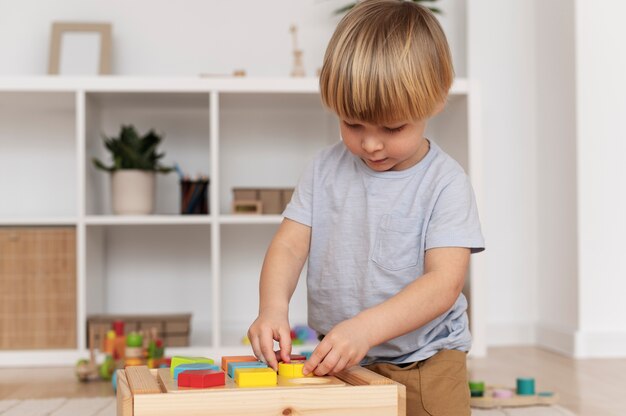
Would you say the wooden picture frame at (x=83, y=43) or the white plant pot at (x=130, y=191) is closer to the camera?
the white plant pot at (x=130, y=191)

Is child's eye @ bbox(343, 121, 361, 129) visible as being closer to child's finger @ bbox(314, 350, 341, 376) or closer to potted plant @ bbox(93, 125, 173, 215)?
child's finger @ bbox(314, 350, 341, 376)

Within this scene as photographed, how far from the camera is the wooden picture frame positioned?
229 centimetres

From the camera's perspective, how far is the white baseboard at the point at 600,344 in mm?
2160

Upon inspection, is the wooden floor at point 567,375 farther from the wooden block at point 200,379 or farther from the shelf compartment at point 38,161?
the shelf compartment at point 38,161

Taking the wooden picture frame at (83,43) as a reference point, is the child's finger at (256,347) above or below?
below

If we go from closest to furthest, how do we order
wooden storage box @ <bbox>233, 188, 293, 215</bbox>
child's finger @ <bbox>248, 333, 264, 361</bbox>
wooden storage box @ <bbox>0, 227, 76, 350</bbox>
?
child's finger @ <bbox>248, 333, 264, 361</bbox> → wooden storage box @ <bbox>0, 227, 76, 350</bbox> → wooden storage box @ <bbox>233, 188, 293, 215</bbox>

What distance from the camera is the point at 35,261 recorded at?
214 cm

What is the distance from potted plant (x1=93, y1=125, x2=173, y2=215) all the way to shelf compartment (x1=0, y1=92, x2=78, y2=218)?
1.05 ft

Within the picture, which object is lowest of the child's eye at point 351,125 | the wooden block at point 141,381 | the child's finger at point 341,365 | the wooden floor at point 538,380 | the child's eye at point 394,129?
the wooden floor at point 538,380

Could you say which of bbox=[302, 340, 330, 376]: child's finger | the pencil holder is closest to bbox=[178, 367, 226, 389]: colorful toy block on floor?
bbox=[302, 340, 330, 376]: child's finger

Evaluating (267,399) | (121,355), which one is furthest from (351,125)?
(121,355)

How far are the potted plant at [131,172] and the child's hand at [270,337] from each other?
4.05 ft

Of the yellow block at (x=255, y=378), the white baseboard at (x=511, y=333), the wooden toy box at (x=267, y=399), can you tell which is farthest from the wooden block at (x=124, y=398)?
the white baseboard at (x=511, y=333)

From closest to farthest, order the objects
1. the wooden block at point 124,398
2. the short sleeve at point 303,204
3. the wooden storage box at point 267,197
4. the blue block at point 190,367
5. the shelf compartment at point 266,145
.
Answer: the wooden block at point 124,398 → the blue block at point 190,367 → the short sleeve at point 303,204 → the wooden storage box at point 267,197 → the shelf compartment at point 266,145
